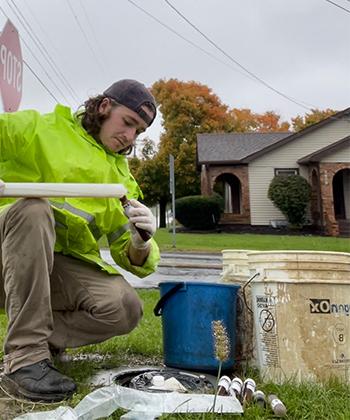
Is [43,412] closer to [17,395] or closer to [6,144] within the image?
[17,395]

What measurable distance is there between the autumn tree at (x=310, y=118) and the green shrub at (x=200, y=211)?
59.4 feet

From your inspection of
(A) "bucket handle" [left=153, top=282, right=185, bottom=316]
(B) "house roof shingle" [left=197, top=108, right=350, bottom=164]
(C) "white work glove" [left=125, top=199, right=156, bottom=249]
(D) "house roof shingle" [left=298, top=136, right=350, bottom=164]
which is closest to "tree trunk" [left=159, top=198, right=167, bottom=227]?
(B) "house roof shingle" [left=197, top=108, right=350, bottom=164]

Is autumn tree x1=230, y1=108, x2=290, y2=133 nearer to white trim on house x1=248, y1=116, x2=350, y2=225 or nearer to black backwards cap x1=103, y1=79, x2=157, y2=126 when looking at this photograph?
white trim on house x1=248, y1=116, x2=350, y2=225

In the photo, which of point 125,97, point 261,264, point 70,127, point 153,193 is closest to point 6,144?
point 70,127

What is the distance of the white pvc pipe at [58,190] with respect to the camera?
197 cm

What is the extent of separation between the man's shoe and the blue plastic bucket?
26.8 inches

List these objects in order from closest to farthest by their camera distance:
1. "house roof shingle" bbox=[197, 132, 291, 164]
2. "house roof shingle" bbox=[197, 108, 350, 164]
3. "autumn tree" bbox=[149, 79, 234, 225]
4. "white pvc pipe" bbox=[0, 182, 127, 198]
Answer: "white pvc pipe" bbox=[0, 182, 127, 198] → "house roof shingle" bbox=[197, 108, 350, 164] → "house roof shingle" bbox=[197, 132, 291, 164] → "autumn tree" bbox=[149, 79, 234, 225]

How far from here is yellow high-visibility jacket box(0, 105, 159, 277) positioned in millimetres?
2188

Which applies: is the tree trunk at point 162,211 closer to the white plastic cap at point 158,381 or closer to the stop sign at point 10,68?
the stop sign at point 10,68

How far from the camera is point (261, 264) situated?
244cm

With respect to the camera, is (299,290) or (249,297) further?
(249,297)

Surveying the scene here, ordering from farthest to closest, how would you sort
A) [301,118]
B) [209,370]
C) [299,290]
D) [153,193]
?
[301,118] < [153,193] < [209,370] < [299,290]

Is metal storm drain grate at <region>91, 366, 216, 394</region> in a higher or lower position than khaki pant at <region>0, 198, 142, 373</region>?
lower

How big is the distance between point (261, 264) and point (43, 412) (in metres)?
1.17
